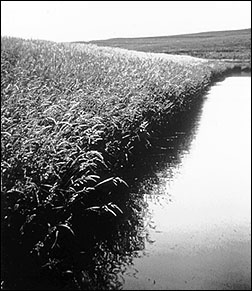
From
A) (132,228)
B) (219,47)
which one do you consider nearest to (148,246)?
(132,228)

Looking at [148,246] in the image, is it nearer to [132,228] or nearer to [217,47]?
[132,228]

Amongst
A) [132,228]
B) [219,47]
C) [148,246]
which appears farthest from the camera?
[219,47]

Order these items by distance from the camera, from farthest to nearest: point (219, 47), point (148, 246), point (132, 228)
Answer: point (219, 47)
point (132, 228)
point (148, 246)

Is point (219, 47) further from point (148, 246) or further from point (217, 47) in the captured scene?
point (148, 246)

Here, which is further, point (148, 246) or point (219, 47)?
point (219, 47)

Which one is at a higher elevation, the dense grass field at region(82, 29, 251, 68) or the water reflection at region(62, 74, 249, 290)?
the dense grass field at region(82, 29, 251, 68)

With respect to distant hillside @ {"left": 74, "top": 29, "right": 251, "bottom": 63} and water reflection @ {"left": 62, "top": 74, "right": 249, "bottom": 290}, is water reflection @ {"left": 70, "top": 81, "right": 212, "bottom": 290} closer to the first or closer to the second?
water reflection @ {"left": 62, "top": 74, "right": 249, "bottom": 290}

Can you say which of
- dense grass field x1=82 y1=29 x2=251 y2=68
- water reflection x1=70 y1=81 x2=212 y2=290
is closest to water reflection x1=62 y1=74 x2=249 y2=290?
water reflection x1=70 y1=81 x2=212 y2=290

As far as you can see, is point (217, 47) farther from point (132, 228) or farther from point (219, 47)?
point (132, 228)

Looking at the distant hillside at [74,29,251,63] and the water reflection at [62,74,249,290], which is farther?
the distant hillside at [74,29,251,63]

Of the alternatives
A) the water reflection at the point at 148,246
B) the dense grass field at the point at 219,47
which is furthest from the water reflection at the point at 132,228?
the dense grass field at the point at 219,47

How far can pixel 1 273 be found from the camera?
4137 millimetres

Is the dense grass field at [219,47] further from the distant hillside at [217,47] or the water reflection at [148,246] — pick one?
the water reflection at [148,246]

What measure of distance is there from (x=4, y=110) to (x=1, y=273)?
6.43 feet
